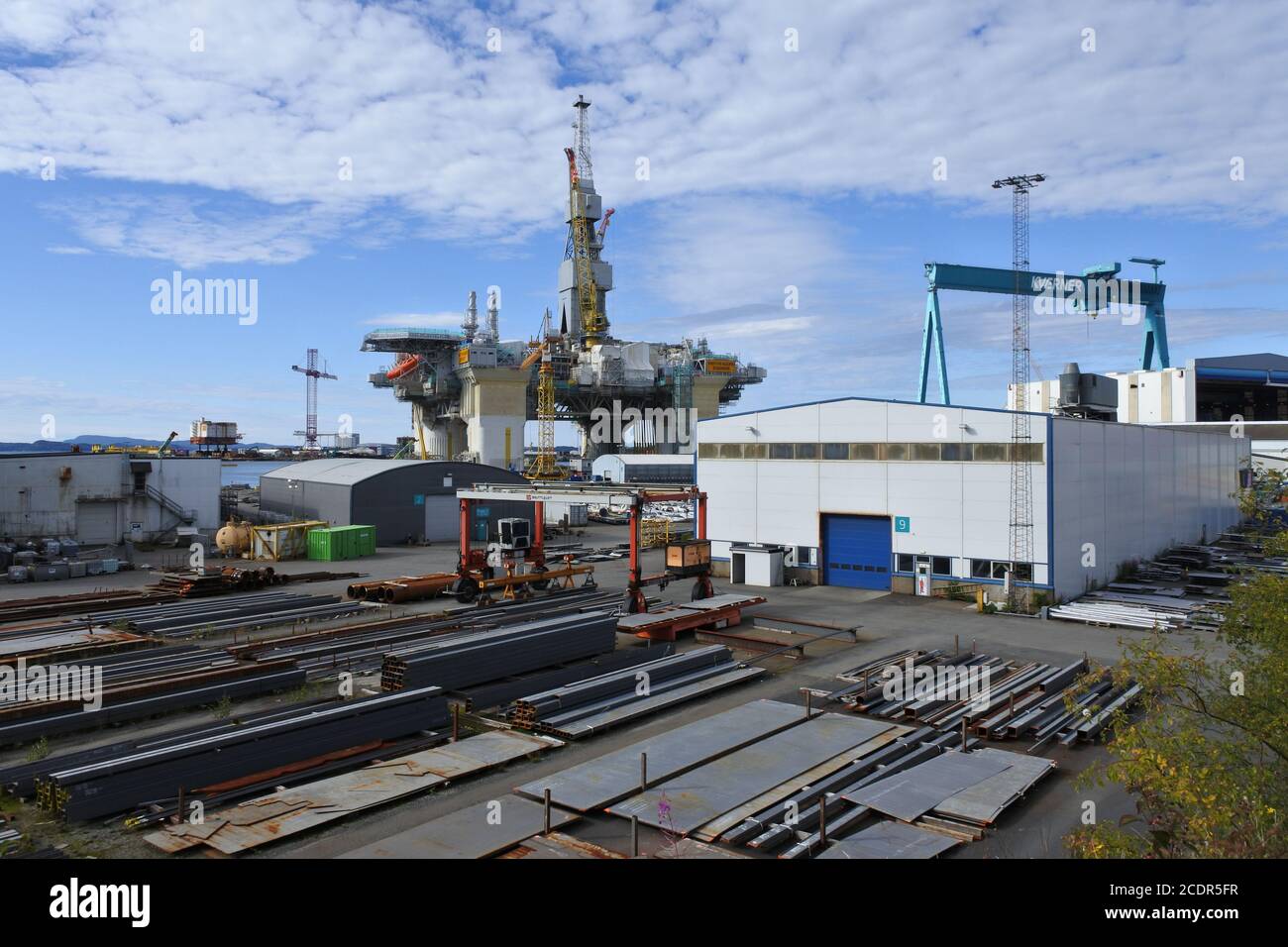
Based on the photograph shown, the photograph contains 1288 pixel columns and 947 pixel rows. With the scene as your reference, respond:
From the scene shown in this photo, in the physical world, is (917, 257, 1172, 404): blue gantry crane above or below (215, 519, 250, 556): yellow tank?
above

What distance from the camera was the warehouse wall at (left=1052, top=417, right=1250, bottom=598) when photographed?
26517 millimetres

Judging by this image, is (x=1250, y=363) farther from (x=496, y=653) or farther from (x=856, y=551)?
(x=496, y=653)

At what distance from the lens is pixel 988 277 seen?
5997cm

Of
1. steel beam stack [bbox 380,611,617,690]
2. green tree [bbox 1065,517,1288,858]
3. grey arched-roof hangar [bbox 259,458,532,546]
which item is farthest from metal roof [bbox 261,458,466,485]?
green tree [bbox 1065,517,1288,858]

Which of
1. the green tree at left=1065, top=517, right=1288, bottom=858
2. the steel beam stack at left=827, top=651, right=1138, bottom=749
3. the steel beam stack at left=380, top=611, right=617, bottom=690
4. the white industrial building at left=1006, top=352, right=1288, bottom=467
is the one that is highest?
the white industrial building at left=1006, top=352, right=1288, bottom=467

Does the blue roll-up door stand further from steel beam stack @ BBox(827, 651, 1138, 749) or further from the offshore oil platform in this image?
the offshore oil platform

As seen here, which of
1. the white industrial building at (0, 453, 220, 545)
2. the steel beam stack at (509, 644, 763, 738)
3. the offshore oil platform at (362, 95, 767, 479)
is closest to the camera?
the steel beam stack at (509, 644, 763, 738)

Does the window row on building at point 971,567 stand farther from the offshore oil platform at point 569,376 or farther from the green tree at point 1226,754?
the offshore oil platform at point 569,376

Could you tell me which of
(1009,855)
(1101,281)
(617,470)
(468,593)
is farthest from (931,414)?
(1101,281)

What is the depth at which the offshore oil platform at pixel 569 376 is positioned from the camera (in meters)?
83.2

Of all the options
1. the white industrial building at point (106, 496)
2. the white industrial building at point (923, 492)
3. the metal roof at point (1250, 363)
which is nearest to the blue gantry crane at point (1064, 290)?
the metal roof at point (1250, 363)

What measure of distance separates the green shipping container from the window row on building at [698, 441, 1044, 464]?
642 inches
